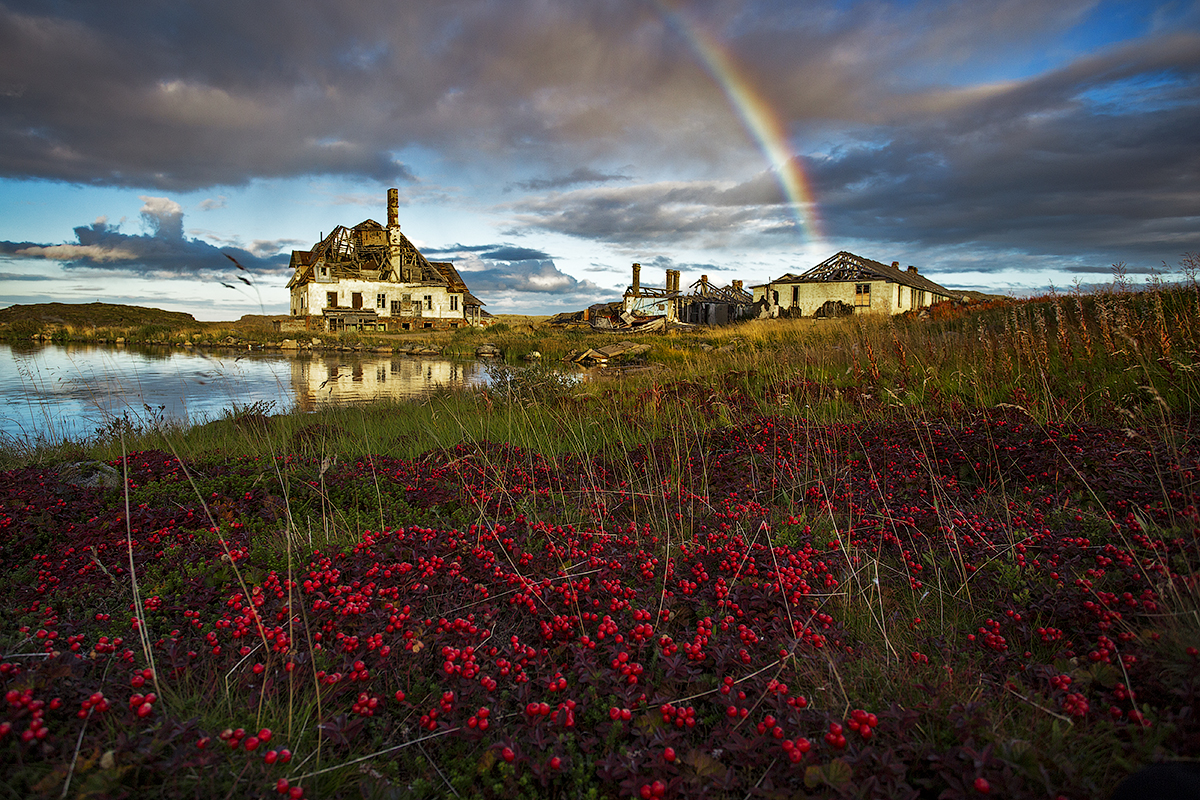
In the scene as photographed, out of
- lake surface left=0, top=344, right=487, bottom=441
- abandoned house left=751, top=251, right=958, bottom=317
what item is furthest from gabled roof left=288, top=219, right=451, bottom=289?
abandoned house left=751, top=251, right=958, bottom=317

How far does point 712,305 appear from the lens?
52594 mm

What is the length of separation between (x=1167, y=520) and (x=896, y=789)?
9.09 ft

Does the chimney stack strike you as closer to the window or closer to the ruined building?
the ruined building

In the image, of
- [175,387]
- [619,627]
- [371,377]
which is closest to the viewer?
[619,627]

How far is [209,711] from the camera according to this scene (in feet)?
6.81

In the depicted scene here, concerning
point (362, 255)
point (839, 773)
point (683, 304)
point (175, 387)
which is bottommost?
point (839, 773)

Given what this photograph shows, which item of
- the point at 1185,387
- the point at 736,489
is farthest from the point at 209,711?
the point at 1185,387

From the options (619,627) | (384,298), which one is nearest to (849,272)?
(384,298)

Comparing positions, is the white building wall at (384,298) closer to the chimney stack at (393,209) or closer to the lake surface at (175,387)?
the chimney stack at (393,209)

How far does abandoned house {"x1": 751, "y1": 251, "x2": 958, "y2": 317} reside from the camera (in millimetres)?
43938

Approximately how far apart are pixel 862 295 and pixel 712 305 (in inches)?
503

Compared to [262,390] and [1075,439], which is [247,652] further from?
[262,390]

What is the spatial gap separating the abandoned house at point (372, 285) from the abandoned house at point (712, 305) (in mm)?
22039

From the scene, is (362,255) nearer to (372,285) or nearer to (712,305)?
(372,285)
